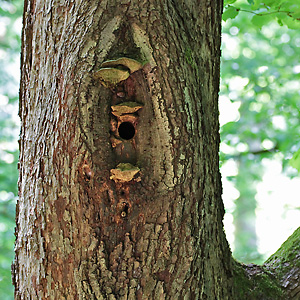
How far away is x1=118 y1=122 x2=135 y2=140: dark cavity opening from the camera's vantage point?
1385mm

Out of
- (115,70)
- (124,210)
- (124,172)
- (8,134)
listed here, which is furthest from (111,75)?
(8,134)

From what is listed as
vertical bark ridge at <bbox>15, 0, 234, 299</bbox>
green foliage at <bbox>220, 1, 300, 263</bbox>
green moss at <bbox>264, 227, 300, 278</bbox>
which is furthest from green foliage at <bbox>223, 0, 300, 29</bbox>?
green foliage at <bbox>220, 1, 300, 263</bbox>

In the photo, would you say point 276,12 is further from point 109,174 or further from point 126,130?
point 109,174

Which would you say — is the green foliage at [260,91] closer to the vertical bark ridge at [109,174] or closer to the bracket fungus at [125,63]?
the vertical bark ridge at [109,174]

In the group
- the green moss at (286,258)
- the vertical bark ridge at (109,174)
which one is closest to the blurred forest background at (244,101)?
the green moss at (286,258)

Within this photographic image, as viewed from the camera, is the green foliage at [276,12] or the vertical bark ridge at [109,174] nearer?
the vertical bark ridge at [109,174]

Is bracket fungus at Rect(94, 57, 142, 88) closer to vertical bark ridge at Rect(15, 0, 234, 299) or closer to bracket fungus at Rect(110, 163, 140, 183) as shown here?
vertical bark ridge at Rect(15, 0, 234, 299)

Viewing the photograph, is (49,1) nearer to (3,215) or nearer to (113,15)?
(113,15)

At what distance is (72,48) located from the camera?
136 cm

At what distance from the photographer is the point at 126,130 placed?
140 cm

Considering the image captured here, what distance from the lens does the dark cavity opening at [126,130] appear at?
1385mm

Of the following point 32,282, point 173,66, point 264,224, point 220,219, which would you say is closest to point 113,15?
point 173,66

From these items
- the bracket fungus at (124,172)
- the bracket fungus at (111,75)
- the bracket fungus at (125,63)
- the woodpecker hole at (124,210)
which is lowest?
the woodpecker hole at (124,210)

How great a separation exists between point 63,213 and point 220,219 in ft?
2.29
